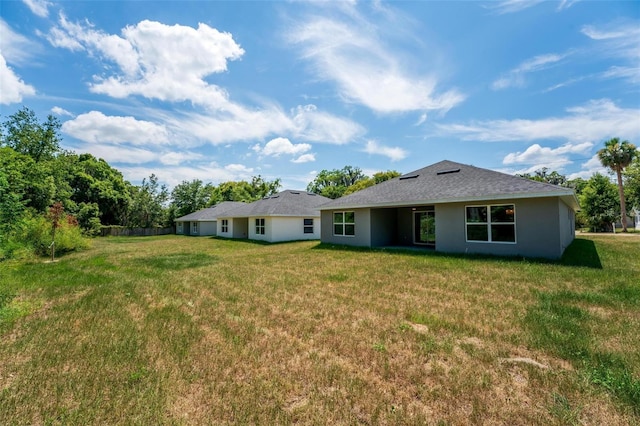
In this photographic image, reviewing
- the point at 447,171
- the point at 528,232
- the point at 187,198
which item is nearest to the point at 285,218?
the point at 447,171

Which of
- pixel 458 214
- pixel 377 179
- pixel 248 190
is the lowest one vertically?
pixel 458 214

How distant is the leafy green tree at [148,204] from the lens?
40.2 m

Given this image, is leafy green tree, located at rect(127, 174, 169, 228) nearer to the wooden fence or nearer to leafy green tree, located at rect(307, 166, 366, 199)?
the wooden fence

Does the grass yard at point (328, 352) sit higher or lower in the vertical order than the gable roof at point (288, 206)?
lower

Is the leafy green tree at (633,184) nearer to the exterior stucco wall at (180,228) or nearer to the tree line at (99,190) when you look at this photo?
the tree line at (99,190)

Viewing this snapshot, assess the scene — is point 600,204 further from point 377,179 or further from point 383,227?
point 383,227

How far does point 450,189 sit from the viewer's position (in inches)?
508

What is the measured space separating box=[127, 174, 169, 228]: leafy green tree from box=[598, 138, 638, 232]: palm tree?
56.2m

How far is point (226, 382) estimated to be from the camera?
10.2ft

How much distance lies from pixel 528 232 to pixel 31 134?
135ft

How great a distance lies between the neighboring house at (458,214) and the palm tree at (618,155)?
2387 cm

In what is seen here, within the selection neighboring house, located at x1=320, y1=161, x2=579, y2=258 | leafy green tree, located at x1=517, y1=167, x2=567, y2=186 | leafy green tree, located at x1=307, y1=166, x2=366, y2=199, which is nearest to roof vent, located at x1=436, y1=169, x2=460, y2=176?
neighboring house, located at x1=320, y1=161, x2=579, y2=258

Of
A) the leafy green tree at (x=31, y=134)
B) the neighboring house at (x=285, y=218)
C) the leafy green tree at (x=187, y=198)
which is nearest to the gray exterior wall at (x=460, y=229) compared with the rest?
the neighboring house at (x=285, y=218)

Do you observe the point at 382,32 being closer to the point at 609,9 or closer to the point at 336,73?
the point at 336,73
